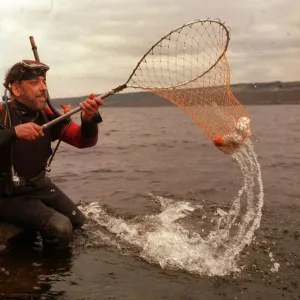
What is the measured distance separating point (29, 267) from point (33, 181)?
1.21 meters

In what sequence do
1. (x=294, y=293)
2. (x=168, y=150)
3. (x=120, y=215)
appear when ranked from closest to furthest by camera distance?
(x=294, y=293)
(x=120, y=215)
(x=168, y=150)

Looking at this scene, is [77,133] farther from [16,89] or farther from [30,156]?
[16,89]

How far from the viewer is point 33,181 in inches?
237

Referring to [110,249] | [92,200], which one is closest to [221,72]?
[110,249]

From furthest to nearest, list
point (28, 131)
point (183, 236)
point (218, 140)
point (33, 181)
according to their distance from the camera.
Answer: point (183, 236), point (218, 140), point (33, 181), point (28, 131)

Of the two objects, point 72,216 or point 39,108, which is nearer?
point 39,108

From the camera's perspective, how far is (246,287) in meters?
5.12

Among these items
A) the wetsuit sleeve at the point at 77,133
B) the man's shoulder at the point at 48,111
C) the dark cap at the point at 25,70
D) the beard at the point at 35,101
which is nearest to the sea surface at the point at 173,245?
the wetsuit sleeve at the point at 77,133

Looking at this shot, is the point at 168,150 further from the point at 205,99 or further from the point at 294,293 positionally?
the point at 294,293

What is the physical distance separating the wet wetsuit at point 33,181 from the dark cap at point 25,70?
0.37 m

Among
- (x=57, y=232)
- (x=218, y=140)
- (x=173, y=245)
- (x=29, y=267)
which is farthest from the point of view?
(x=218, y=140)

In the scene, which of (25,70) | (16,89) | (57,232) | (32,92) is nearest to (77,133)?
(32,92)

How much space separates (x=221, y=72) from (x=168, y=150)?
45.6 feet

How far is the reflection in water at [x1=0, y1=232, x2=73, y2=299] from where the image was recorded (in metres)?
5.01
